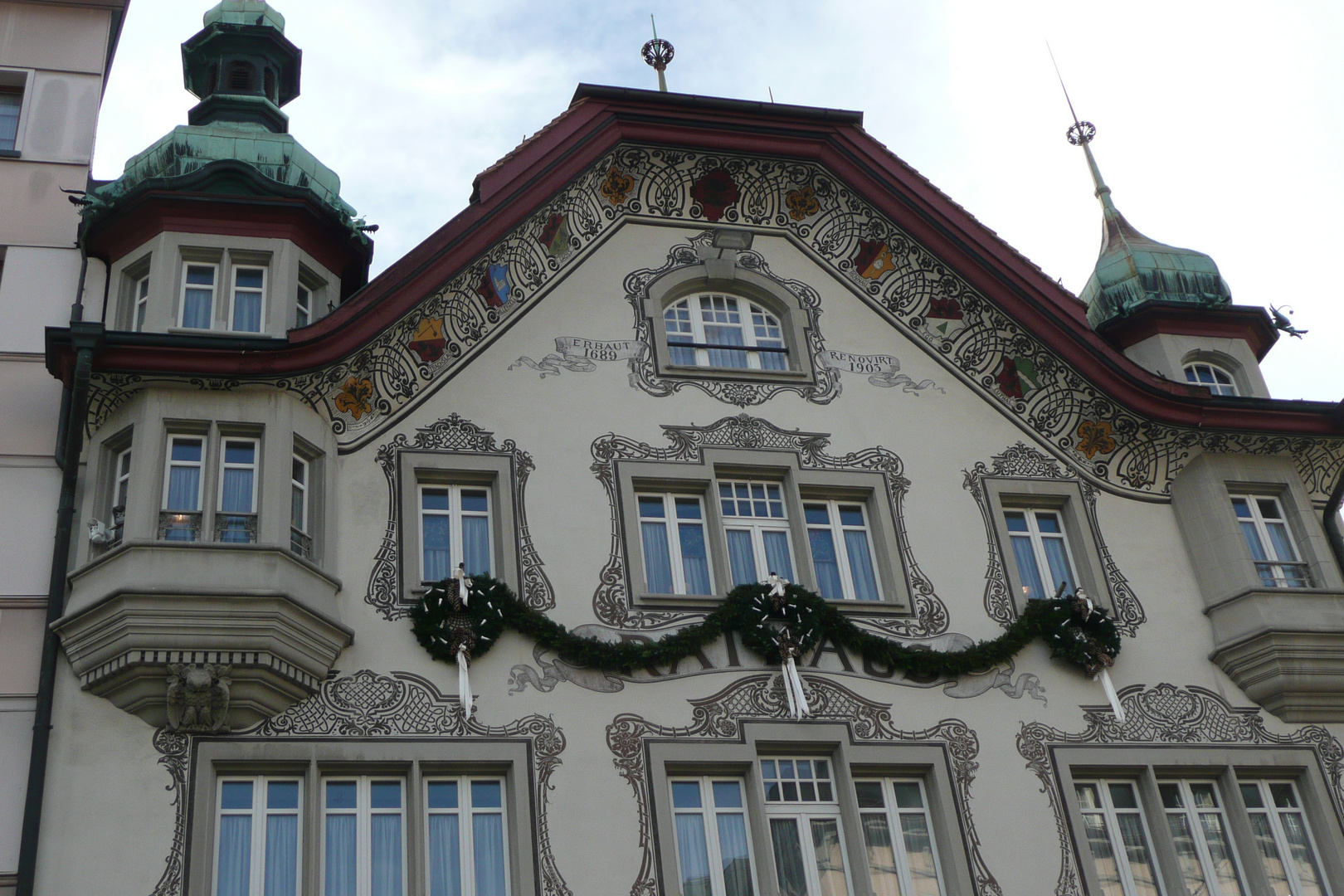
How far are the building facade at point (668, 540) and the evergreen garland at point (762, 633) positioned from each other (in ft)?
0.18

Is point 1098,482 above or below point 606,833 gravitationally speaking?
above

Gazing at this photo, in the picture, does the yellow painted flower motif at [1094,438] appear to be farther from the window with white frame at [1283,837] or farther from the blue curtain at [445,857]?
the blue curtain at [445,857]

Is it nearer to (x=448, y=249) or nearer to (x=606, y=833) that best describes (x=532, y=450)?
(x=448, y=249)

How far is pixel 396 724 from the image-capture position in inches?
605

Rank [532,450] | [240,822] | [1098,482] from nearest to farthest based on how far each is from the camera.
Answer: [240,822] < [532,450] < [1098,482]

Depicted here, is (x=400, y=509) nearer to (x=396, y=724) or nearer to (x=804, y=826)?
(x=396, y=724)

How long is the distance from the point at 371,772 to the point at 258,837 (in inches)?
46.6

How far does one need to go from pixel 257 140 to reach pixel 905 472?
8.40m

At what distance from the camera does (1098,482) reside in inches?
762

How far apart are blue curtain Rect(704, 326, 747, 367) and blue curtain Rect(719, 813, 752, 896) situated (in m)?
5.76

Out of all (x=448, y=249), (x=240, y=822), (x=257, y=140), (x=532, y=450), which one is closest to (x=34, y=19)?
(x=257, y=140)

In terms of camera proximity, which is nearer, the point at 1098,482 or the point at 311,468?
the point at 311,468

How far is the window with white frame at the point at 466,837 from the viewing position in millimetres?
14820

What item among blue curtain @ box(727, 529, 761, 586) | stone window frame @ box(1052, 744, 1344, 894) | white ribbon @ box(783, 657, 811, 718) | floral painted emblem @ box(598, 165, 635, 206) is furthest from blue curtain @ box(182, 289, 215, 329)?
stone window frame @ box(1052, 744, 1344, 894)
